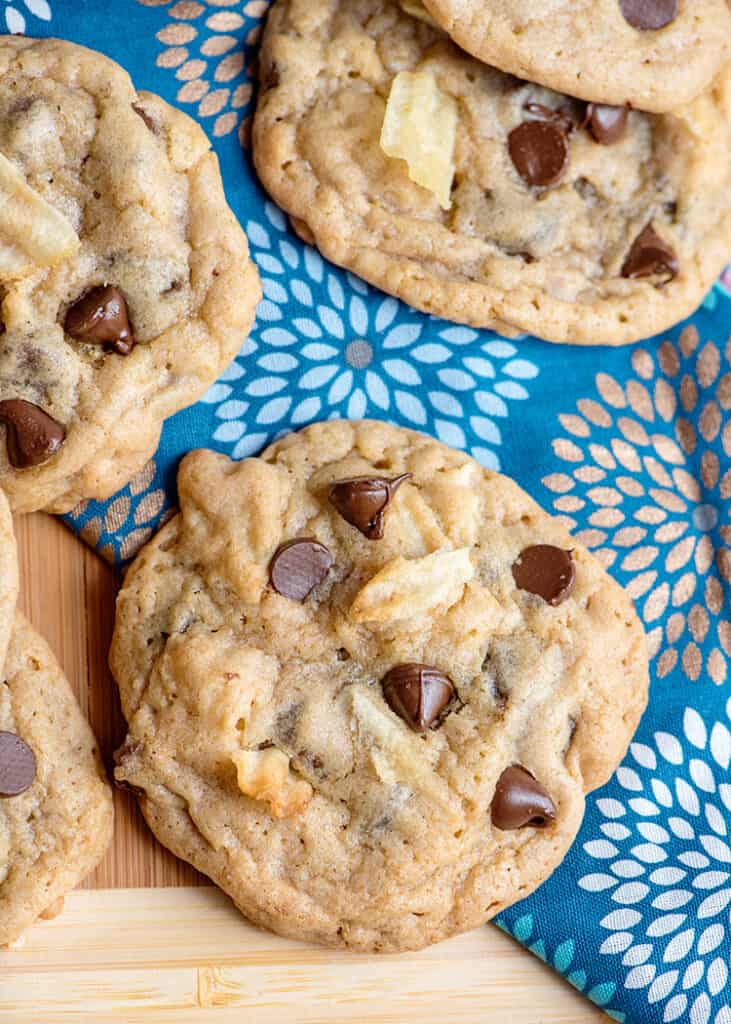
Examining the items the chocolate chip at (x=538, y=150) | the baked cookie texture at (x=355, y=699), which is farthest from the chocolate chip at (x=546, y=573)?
the chocolate chip at (x=538, y=150)

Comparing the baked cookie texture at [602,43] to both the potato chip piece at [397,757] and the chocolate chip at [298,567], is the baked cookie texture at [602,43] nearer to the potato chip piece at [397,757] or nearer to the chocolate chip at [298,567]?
the chocolate chip at [298,567]

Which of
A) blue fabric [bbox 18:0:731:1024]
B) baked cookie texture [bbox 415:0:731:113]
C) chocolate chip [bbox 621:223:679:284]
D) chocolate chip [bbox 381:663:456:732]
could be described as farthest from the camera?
chocolate chip [bbox 621:223:679:284]

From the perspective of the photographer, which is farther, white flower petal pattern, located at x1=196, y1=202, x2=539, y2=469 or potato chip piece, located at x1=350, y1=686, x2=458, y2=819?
white flower petal pattern, located at x1=196, y1=202, x2=539, y2=469

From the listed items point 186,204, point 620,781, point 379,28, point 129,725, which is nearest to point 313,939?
point 129,725

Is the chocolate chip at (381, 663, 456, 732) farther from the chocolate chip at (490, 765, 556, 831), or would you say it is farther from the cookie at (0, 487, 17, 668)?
the cookie at (0, 487, 17, 668)

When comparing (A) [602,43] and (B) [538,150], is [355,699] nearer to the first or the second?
(B) [538,150]

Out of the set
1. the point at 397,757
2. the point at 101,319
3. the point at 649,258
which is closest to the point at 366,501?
the point at 397,757

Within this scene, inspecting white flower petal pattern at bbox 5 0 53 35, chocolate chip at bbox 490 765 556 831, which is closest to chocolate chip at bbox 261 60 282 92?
white flower petal pattern at bbox 5 0 53 35
